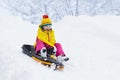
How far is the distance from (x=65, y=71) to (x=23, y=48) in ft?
5.86

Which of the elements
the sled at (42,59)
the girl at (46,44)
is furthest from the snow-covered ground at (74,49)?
the girl at (46,44)

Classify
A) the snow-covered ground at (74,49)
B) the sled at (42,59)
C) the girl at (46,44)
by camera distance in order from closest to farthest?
the snow-covered ground at (74,49)
the sled at (42,59)
the girl at (46,44)

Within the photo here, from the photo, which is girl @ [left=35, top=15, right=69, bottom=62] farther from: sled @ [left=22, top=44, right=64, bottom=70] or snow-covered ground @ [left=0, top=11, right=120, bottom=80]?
snow-covered ground @ [left=0, top=11, right=120, bottom=80]

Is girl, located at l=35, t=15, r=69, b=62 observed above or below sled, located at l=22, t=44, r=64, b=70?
above

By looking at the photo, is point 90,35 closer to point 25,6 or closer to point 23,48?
point 23,48

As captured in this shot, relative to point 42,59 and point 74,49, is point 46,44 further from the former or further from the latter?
point 74,49

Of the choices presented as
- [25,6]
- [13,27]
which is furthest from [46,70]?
[25,6]

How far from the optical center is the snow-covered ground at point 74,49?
29.1ft

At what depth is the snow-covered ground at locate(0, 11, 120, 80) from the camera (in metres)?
8.88

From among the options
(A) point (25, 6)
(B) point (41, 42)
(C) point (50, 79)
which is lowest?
(C) point (50, 79)

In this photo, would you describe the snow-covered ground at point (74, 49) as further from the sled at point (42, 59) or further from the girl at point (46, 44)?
the girl at point (46, 44)

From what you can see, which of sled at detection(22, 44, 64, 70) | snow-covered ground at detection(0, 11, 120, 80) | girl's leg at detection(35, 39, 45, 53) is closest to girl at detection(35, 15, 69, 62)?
girl's leg at detection(35, 39, 45, 53)

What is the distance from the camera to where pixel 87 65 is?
10.3 m

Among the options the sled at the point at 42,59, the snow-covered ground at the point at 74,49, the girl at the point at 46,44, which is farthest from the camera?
the girl at the point at 46,44
